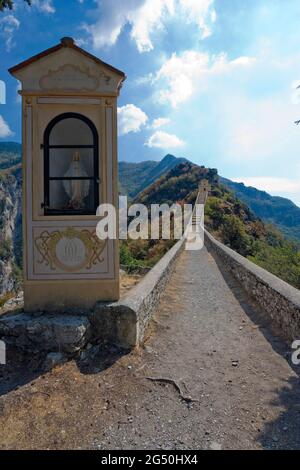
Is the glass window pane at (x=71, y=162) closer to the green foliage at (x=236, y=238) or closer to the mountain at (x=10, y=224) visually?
the green foliage at (x=236, y=238)

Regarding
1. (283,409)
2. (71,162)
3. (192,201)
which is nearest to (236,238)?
(192,201)

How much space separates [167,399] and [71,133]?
14.6 feet

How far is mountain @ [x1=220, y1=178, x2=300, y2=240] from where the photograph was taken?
12488cm

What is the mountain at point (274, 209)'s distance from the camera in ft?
410

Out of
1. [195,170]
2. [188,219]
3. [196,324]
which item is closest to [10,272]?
[195,170]

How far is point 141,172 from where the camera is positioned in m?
158

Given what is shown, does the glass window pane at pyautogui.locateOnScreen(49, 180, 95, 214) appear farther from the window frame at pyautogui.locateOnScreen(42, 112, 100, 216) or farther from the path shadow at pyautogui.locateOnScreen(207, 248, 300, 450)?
the path shadow at pyautogui.locateOnScreen(207, 248, 300, 450)

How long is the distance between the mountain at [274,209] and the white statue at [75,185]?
10886 cm

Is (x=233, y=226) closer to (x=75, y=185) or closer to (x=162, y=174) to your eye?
(x=75, y=185)

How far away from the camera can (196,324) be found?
232 inches

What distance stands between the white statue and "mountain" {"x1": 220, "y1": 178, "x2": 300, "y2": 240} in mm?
108864
